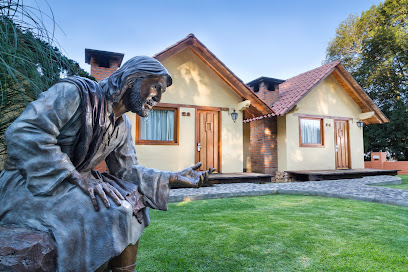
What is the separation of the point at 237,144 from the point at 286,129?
262cm

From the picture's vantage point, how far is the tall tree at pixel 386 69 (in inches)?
703

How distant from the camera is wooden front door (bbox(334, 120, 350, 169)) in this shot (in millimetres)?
12453

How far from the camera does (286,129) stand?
36.8 ft

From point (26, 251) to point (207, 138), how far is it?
28.5 ft

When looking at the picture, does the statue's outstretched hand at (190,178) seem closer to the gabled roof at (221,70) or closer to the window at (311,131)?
the gabled roof at (221,70)

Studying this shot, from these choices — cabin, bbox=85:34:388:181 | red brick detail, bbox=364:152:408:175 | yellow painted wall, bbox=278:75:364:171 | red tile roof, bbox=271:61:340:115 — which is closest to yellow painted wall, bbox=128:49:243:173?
cabin, bbox=85:34:388:181

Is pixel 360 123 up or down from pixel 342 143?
up

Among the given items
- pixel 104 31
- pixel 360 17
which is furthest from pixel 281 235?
pixel 360 17

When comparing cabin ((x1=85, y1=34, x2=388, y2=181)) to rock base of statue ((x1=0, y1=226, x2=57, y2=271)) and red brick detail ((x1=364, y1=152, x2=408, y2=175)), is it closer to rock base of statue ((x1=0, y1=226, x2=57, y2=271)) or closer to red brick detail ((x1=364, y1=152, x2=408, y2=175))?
red brick detail ((x1=364, y1=152, x2=408, y2=175))

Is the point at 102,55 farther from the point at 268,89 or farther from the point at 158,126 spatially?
the point at 268,89

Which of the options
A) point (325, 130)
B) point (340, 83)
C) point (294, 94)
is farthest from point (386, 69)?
point (294, 94)

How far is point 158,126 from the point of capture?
29.9ft

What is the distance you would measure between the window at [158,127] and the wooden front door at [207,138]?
2.92 ft

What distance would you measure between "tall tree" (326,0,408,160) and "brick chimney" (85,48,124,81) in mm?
17413
